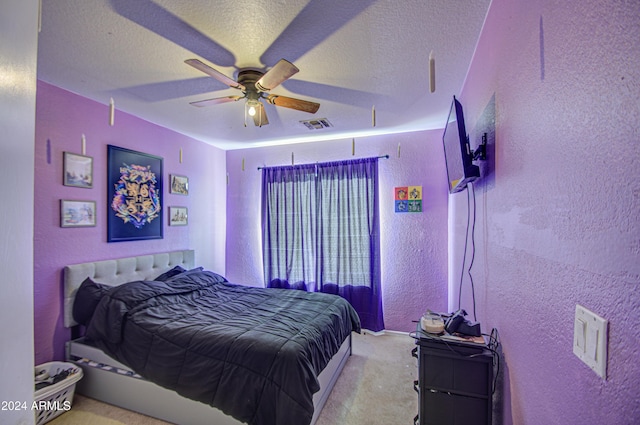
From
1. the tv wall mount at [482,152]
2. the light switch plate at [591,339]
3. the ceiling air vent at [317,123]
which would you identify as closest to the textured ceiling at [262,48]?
the ceiling air vent at [317,123]

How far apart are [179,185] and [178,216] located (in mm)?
408

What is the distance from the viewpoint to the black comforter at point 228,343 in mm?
1737

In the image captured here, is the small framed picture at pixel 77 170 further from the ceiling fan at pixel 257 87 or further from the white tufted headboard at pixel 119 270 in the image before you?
the ceiling fan at pixel 257 87

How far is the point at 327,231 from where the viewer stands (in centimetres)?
389

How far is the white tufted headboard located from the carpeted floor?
0.78 metres

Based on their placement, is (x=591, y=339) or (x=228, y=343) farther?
(x=228, y=343)

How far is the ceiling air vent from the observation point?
10.5 feet

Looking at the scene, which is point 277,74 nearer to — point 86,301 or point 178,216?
point 86,301

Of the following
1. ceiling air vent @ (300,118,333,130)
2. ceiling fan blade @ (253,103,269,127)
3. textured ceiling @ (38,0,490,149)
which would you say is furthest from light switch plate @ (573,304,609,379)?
ceiling air vent @ (300,118,333,130)

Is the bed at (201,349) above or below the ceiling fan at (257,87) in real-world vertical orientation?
below

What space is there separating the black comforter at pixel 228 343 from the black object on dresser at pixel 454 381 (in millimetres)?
718

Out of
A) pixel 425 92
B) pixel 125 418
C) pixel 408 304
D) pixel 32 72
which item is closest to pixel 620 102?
pixel 32 72

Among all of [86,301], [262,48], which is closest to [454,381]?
[262,48]

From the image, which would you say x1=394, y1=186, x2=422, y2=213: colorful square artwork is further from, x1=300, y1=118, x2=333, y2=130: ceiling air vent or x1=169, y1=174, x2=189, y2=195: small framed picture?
x1=169, y1=174, x2=189, y2=195: small framed picture
